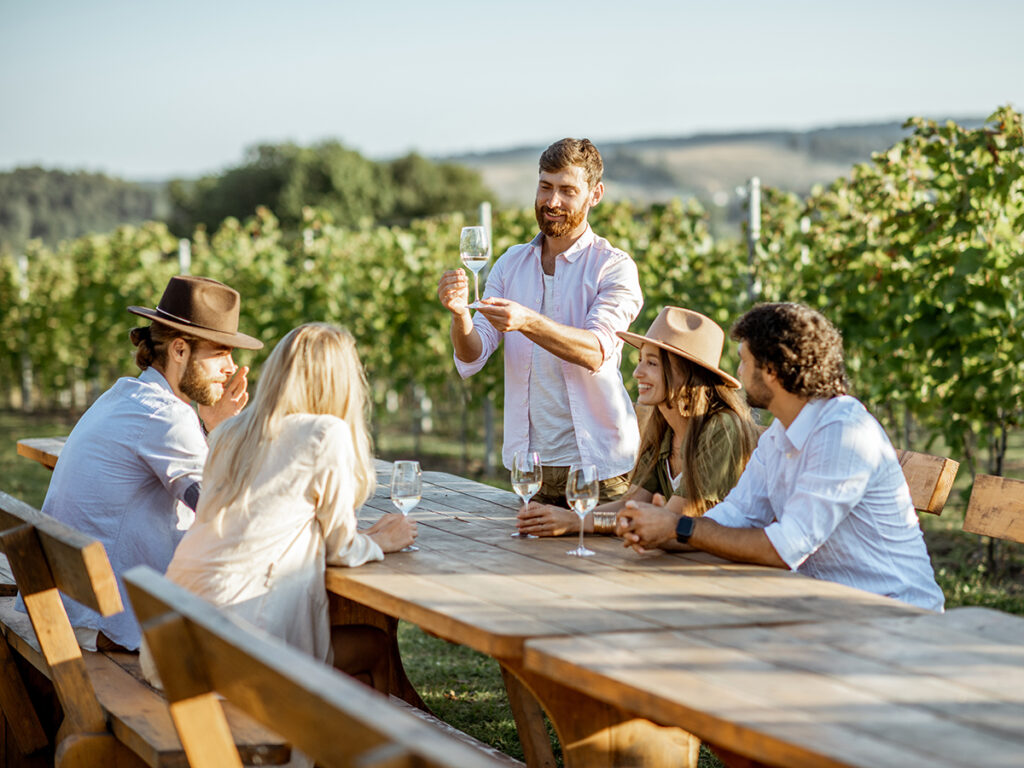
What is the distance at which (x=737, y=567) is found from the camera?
2641mm

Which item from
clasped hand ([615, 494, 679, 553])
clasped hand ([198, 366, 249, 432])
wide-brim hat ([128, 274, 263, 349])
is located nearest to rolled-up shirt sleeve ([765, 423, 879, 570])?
clasped hand ([615, 494, 679, 553])

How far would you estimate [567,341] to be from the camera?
3.35 m

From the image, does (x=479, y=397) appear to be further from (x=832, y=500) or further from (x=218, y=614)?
(x=218, y=614)

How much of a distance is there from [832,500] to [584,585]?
615 millimetres

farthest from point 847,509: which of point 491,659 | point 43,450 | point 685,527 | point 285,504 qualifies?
point 43,450

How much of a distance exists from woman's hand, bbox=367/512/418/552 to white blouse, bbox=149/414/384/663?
104 mm

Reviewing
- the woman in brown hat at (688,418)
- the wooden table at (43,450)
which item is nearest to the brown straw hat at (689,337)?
the woman in brown hat at (688,418)

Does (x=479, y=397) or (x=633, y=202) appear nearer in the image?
(x=479, y=397)

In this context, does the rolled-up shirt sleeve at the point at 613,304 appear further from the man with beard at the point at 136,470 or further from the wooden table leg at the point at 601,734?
the wooden table leg at the point at 601,734

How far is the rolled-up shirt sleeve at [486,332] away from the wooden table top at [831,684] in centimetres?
181

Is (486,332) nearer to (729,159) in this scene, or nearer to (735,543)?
(735,543)

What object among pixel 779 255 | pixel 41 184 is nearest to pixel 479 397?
pixel 779 255

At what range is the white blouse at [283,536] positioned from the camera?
2.64m

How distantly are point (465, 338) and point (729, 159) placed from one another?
27518 mm
